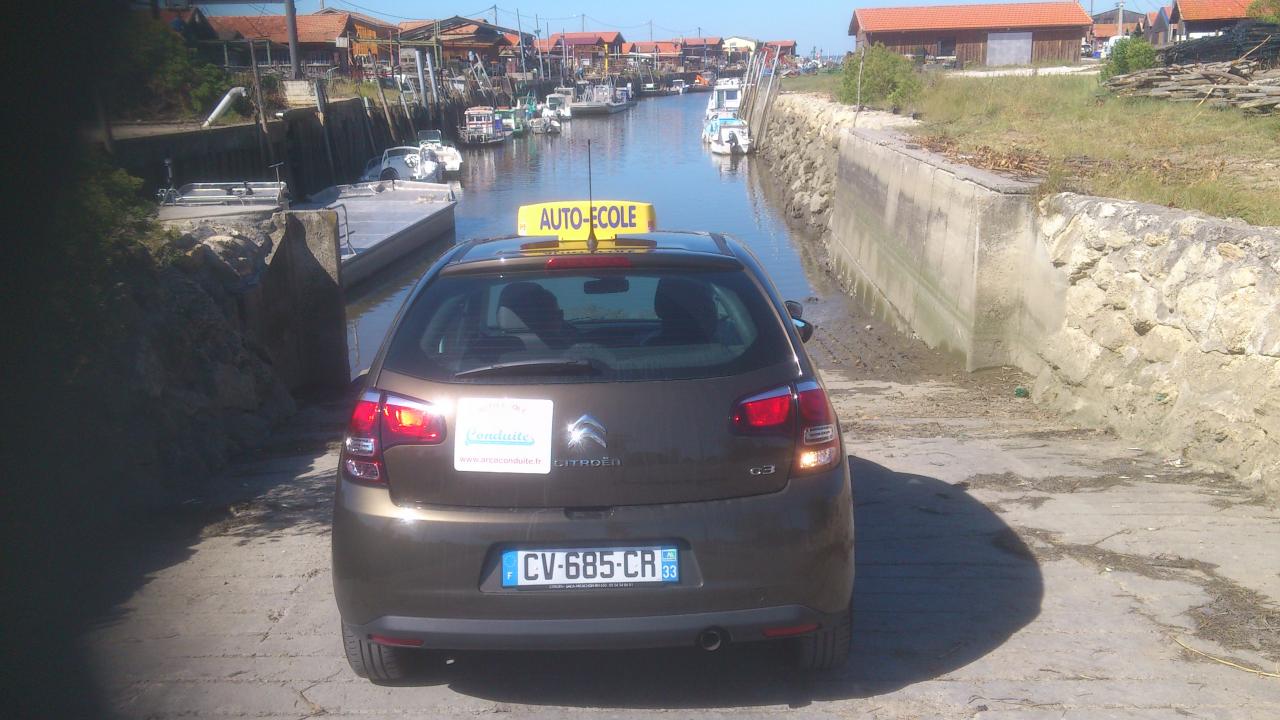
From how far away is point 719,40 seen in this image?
172 meters

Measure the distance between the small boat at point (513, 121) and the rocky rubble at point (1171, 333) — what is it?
202ft

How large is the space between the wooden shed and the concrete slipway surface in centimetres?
6717

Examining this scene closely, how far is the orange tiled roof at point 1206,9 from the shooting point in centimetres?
6025

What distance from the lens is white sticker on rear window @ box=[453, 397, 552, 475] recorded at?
3.40 metres

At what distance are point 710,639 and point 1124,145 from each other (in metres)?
12.3

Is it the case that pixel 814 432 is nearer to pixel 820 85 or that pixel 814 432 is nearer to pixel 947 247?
pixel 947 247

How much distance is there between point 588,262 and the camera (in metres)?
3.83

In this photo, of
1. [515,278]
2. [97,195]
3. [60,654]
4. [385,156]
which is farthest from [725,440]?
[385,156]

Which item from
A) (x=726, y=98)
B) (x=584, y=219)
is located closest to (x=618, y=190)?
(x=726, y=98)

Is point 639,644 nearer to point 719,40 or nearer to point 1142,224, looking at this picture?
point 1142,224

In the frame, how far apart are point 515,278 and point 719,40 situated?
17541 cm

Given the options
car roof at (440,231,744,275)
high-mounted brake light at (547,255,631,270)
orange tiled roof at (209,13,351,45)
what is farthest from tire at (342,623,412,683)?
orange tiled roof at (209,13,351,45)

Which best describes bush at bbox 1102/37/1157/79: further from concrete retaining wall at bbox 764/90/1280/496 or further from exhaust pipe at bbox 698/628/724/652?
exhaust pipe at bbox 698/628/724/652

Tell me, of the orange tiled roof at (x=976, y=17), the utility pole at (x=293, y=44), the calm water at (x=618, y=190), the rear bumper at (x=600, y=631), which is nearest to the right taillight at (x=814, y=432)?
the rear bumper at (x=600, y=631)
